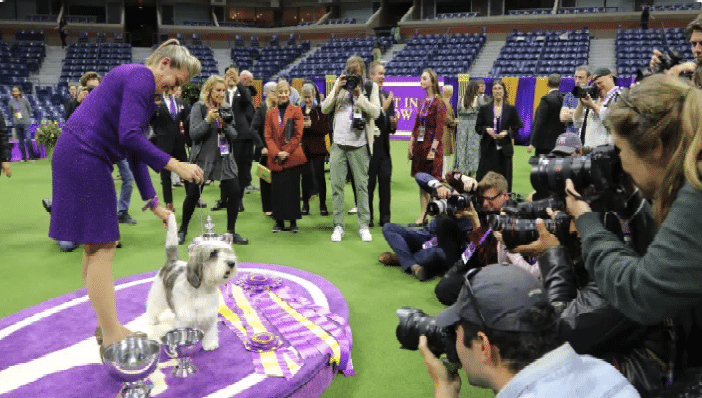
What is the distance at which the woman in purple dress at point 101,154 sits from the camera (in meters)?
2.41

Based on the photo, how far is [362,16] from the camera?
26766mm

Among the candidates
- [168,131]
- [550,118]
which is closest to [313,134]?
[168,131]

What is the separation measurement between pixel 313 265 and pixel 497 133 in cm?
288

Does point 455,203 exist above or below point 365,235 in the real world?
above

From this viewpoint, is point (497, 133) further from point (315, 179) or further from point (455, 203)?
point (455, 203)

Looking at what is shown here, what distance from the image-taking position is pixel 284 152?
5.34m

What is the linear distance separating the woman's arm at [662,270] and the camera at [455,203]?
144 cm

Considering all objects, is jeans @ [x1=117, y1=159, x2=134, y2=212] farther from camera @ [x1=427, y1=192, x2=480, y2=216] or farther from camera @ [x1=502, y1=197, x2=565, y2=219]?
camera @ [x1=502, y1=197, x2=565, y2=219]

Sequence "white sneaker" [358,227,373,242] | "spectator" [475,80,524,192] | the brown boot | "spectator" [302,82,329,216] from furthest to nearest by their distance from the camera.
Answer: "spectator" [475,80,524,192]
"spectator" [302,82,329,216]
"white sneaker" [358,227,373,242]
the brown boot

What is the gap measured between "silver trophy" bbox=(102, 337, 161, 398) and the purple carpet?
97mm

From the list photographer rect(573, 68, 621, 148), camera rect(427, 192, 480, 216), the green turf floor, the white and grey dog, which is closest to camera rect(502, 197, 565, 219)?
camera rect(427, 192, 480, 216)

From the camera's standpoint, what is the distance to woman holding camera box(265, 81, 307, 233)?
5344 mm

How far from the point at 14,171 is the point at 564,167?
10051 mm

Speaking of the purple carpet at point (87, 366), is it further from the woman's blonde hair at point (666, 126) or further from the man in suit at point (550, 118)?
the man in suit at point (550, 118)
